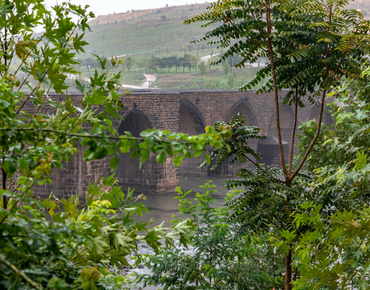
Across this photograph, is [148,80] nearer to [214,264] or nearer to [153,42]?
[153,42]

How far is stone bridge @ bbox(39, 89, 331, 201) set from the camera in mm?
18531

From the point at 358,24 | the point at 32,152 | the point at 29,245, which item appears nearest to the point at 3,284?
the point at 29,245

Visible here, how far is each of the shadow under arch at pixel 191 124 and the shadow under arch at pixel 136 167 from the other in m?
3.08

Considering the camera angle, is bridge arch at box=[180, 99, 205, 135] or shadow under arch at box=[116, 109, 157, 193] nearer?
shadow under arch at box=[116, 109, 157, 193]

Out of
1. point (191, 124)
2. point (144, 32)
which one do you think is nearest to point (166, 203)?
point (191, 124)

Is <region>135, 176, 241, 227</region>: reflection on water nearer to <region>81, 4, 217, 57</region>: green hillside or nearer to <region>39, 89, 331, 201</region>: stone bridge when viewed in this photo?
<region>39, 89, 331, 201</region>: stone bridge

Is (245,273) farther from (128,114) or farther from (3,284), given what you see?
(128,114)

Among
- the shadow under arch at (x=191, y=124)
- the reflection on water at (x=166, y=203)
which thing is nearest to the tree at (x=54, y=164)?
the reflection on water at (x=166, y=203)

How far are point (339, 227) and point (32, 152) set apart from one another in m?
1.64

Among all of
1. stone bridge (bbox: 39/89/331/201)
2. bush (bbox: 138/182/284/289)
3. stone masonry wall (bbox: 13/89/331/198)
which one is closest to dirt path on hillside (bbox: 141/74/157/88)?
stone bridge (bbox: 39/89/331/201)

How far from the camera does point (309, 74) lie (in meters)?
3.46

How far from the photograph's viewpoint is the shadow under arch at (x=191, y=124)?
2369 centimetres

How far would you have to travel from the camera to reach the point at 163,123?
19.5 meters

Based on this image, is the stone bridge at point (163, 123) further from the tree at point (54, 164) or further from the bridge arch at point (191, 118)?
the tree at point (54, 164)
